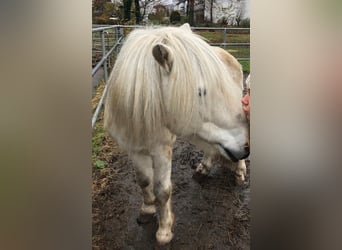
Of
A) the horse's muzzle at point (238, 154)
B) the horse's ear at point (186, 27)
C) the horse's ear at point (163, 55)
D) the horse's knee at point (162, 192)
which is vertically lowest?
the horse's knee at point (162, 192)

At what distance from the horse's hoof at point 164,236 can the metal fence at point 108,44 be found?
1.33ft

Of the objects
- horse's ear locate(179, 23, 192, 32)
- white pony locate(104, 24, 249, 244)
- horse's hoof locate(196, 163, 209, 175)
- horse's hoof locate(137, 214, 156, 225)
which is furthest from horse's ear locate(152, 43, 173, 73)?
horse's hoof locate(137, 214, 156, 225)

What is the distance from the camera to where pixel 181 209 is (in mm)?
1225

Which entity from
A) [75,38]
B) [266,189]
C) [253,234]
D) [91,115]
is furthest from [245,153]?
[75,38]

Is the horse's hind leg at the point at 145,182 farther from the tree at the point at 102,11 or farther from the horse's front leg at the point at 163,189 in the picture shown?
the tree at the point at 102,11

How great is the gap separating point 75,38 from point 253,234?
0.76m

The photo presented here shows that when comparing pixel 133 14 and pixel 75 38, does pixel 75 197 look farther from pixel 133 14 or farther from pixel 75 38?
pixel 133 14

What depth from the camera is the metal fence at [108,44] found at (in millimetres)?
1107

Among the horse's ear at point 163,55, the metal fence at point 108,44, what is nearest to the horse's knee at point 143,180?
the metal fence at point 108,44

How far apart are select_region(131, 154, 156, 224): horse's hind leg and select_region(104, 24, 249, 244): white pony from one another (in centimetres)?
4

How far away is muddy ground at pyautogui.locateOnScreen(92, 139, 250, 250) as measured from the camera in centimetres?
115

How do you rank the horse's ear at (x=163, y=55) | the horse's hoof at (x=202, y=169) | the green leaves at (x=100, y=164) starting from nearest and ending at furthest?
the horse's ear at (x=163, y=55) < the green leaves at (x=100, y=164) < the horse's hoof at (x=202, y=169)

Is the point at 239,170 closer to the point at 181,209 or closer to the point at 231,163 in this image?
the point at 231,163

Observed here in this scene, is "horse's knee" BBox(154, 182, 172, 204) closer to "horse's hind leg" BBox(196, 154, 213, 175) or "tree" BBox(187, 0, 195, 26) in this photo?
"horse's hind leg" BBox(196, 154, 213, 175)
